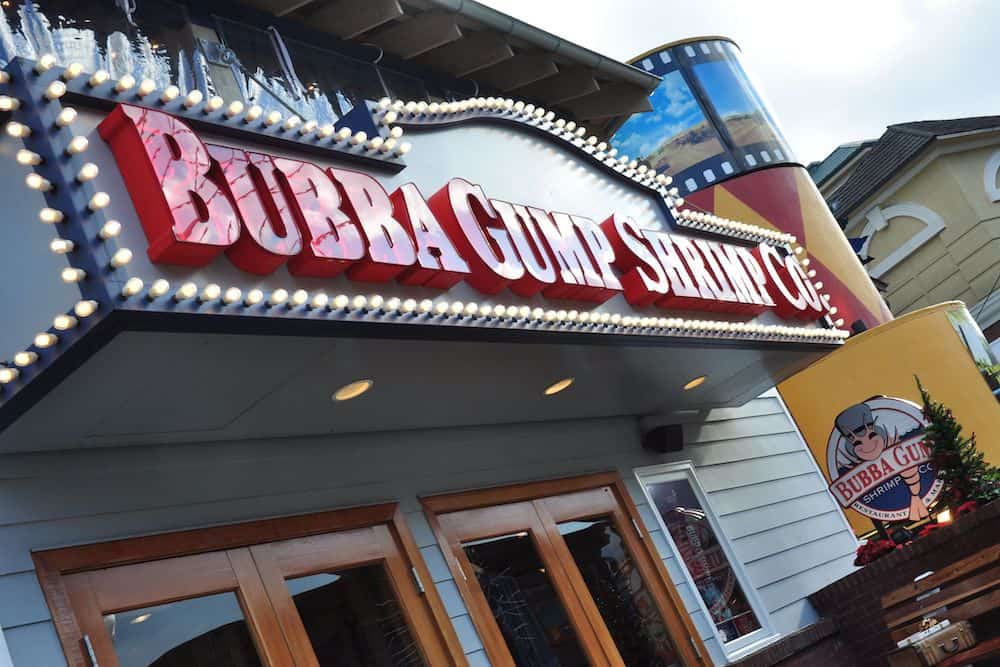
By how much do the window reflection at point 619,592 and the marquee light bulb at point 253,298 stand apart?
376 centimetres

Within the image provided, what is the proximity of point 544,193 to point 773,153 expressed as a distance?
767 centimetres

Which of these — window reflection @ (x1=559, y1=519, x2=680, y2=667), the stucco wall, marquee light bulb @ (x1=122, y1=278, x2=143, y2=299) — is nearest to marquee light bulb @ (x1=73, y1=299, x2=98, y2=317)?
marquee light bulb @ (x1=122, y1=278, x2=143, y2=299)

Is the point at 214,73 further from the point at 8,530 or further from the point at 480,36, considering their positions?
the point at 8,530

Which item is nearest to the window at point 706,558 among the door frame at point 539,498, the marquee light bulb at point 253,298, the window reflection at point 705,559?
the window reflection at point 705,559

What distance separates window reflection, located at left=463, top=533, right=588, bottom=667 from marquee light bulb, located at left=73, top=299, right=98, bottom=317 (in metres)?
3.49

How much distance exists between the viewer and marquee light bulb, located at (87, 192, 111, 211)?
3918mm

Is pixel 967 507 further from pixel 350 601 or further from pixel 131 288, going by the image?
pixel 131 288

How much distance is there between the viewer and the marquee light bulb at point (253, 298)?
4.27 metres

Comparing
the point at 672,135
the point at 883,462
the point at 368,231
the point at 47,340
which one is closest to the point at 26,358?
the point at 47,340

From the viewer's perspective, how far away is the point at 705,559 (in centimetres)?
855

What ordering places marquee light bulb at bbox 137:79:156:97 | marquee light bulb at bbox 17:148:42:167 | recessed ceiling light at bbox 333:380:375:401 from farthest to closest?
recessed ceiling light at bbox 333:380:375:401 → marquee light bulb at bbox 137:79:156:97 → marquee light bulb at bbox 17:148:42:167

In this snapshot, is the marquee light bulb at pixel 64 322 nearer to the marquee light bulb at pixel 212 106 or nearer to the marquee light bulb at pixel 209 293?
the marquee light bulb at pixel 209 293

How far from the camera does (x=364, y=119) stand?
573 cm

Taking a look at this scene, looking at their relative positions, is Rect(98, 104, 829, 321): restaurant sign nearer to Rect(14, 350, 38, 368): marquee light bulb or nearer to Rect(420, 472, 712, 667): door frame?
Rect(14, 350, 38, 368): marquee light bulb
